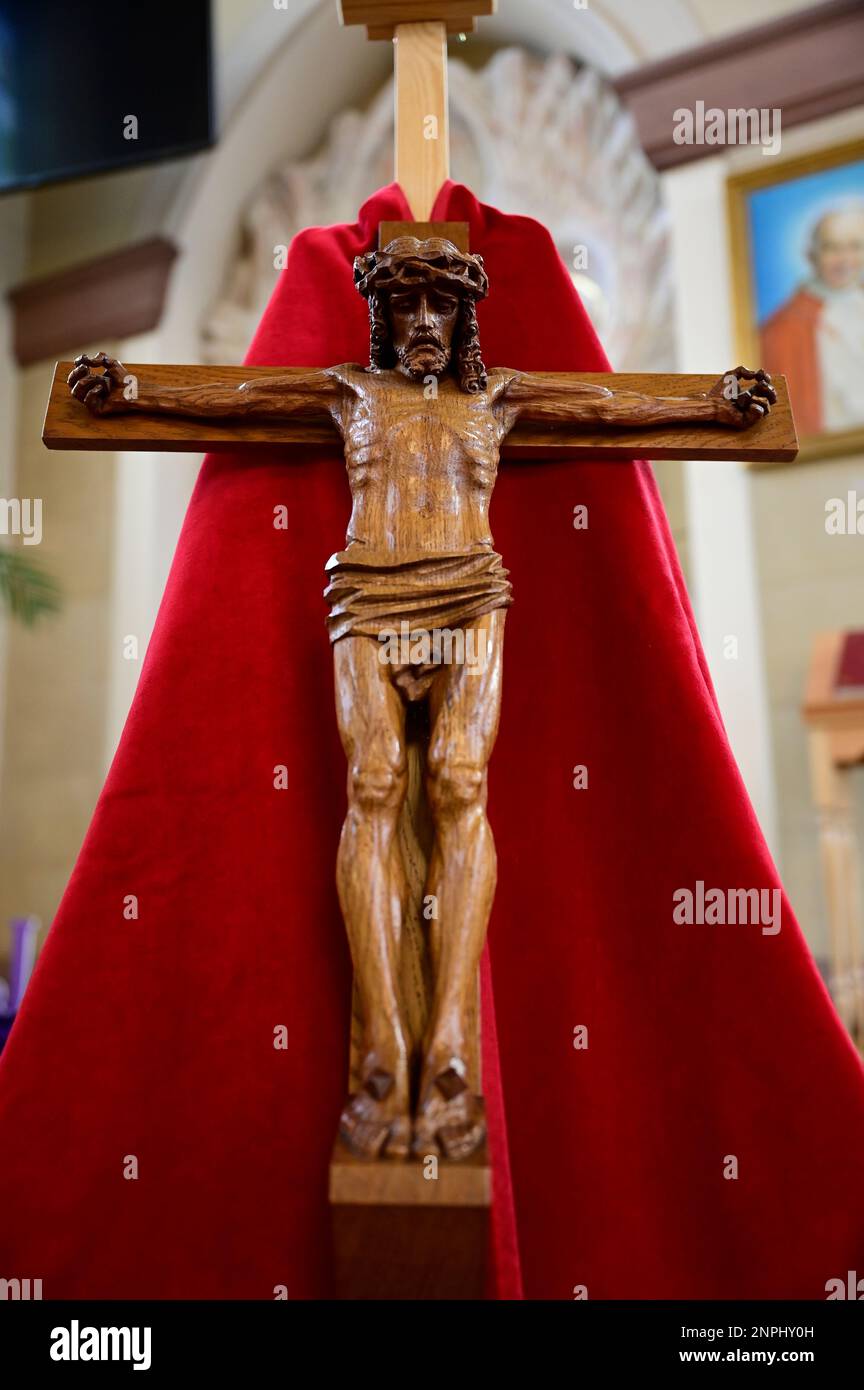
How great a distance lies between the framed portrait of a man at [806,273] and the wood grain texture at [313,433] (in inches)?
98.3

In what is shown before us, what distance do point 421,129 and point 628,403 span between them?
479mm

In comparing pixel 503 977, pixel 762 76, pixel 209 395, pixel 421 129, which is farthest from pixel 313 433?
pixel 762 76

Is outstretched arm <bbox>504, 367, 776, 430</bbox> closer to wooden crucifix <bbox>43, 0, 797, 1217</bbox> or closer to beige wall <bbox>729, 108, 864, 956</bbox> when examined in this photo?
wooden crucifix <bbox>43, 0, 797, 1217</bbox>

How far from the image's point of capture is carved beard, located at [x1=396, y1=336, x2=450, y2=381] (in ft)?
4.41

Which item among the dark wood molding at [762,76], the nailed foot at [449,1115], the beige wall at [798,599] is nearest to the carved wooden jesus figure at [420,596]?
the nailed foot at [449,1115]

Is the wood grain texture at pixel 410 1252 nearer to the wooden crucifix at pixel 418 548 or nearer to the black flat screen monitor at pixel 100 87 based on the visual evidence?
the wooden crucifix at pixel 418 548

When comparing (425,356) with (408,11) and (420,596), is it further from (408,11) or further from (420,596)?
(408,11)

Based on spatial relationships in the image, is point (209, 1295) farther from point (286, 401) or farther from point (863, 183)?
point (863, 183)

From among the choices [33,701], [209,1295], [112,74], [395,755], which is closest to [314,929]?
[395,755]

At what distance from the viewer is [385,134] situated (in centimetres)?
488

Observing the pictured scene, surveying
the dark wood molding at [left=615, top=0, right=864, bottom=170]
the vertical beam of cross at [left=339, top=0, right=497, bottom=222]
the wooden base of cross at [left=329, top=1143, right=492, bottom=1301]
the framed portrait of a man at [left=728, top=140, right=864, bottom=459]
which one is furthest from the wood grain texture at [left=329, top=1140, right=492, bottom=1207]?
the dark wood molding at [left=615, top=0, right=864, bottom=170]

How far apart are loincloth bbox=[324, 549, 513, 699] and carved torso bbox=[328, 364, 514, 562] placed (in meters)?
0.02

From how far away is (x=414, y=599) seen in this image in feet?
4.07

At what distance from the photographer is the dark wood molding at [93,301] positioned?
4855 mm
